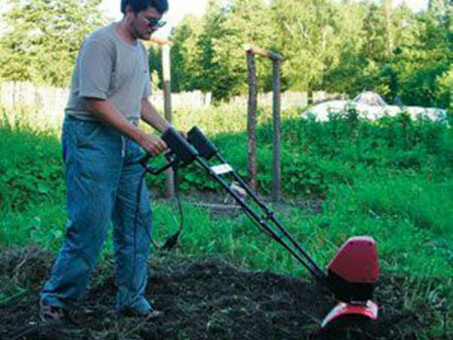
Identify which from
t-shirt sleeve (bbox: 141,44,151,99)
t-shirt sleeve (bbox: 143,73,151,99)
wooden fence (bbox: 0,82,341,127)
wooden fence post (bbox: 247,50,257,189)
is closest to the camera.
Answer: t-shirt sleeve (bbox: 141,44,151,99)

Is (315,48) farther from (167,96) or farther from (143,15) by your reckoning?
(143,15)

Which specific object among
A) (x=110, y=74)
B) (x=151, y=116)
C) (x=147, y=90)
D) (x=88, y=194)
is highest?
(x=110, y=74)

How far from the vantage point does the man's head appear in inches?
127

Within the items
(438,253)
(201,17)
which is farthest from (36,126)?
(201,17)

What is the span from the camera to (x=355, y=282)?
125 inches

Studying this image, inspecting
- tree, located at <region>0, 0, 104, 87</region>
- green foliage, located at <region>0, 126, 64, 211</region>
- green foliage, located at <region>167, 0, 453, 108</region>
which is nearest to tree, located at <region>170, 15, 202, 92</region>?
green foliage, located at <region>167, 0, 453, 108</region>

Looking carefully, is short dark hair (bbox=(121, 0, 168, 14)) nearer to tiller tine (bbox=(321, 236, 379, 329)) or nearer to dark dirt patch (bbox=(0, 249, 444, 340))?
tiller tine (bbox=(321, 236, 379, 329))

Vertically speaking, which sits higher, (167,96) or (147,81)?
(147,81)

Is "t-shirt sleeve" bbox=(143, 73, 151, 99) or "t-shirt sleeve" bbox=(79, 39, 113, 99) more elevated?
"t-shirt sleeve" bbox=(79, 39, 113, 99)

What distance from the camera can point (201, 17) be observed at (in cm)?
4400

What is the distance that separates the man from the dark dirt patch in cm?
24

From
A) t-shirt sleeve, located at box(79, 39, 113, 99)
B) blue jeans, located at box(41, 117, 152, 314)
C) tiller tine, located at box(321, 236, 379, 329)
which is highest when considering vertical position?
t-shirt sleeve, located at box(79, 39, 113, 99)

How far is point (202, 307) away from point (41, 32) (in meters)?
25.8

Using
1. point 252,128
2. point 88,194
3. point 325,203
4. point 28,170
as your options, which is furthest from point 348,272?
point 28,170
